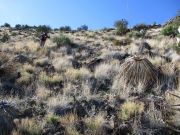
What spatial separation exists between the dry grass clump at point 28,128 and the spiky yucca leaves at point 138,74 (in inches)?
157

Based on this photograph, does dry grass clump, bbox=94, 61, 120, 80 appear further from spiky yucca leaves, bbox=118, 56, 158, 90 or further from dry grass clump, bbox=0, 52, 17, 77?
dry grass clump, bbox=0, 52, 17, 77

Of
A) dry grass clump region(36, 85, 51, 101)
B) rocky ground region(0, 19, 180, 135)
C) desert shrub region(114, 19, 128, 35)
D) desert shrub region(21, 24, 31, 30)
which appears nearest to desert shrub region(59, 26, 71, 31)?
desert shrub region(21, 24, 31, 30)

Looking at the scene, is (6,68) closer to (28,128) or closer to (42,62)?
(42,62)

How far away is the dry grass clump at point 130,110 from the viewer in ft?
32.0

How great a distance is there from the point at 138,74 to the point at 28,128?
4.87 meters

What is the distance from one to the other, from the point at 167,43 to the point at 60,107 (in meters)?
11.3

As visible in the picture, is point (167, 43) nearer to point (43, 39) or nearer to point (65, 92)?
point (43, 39)

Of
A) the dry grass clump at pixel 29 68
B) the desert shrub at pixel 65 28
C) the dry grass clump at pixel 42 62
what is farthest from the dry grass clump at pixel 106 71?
the desert shrub at pixel 65 28

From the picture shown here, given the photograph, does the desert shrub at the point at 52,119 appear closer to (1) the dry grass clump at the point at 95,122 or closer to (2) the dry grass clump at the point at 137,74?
(1) the dry grass clump at the point at 95,122

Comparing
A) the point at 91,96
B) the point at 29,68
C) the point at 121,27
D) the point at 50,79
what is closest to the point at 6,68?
the point at 29,68

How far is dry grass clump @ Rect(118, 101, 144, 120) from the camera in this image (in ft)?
32.0

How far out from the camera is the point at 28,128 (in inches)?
364

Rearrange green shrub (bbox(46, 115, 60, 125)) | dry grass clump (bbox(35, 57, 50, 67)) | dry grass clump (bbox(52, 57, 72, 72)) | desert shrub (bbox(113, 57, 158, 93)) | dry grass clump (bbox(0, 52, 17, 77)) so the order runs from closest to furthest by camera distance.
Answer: green shrub (bbox(46, 115, 60, 125)), desert shrub (bbox(113, 57, 158, 93)), dry grass clump (bbox(0, 52, 17, 77)), dry grass clump (bbox(52, 57, 72, 72)), dry grass clump (bbox(35, 57, 50, 67))

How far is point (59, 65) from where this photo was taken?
1623 cm
